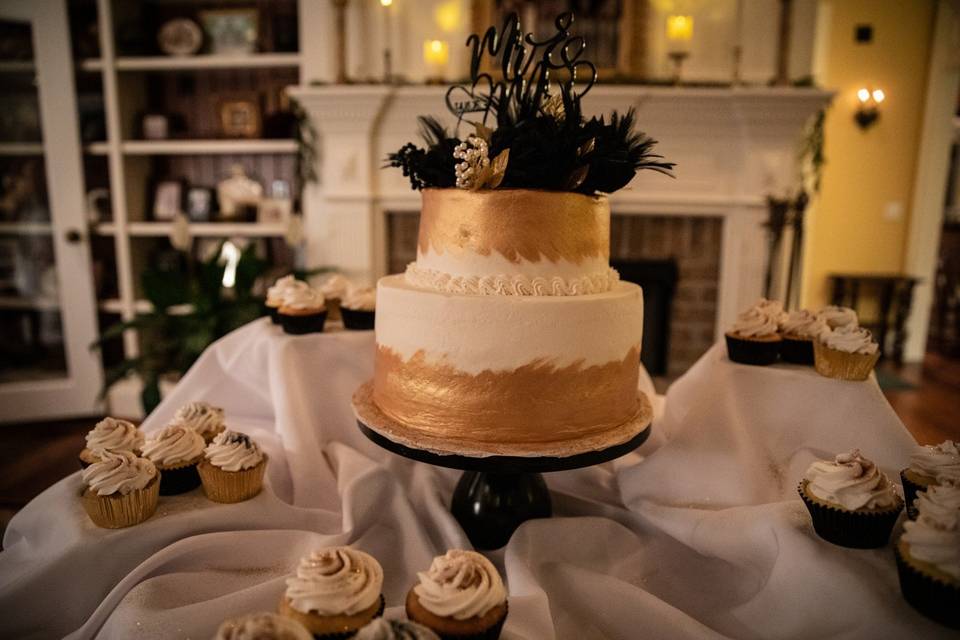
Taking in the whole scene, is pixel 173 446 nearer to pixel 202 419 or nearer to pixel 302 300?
pixel 202 419

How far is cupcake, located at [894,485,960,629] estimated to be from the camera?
2.97ft

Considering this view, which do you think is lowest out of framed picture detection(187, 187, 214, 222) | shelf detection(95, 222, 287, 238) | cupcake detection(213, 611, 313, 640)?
cupcake detection(213, 611, 313, 640)

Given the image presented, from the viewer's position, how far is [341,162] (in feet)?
11.8

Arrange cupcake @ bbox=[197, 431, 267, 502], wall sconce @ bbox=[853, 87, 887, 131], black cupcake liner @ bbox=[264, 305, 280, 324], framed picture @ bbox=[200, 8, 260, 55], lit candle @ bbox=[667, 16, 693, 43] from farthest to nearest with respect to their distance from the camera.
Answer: wall sconce @ bbox=[853, 87, 887, 131] < framed picture @ bbox=[200, 8, 260, 55] < lit candle @ bbox=[667, 16, 693, 43] < black cupcake liner @ bbox=[264, 305, 280, 324] < cupcake @ bbox=[197, 431, 267, 502]

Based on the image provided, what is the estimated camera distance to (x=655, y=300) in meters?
3.71

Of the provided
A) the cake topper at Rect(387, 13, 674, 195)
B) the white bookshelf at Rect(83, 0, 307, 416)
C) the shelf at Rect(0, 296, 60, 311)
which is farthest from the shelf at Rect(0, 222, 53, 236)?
the cake topper at Rect(387, 13, 674, 195)

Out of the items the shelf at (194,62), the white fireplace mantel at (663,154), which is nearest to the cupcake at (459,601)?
the white fireplace mantel at (663,154)

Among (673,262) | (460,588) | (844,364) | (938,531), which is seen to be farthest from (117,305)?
(938,531)

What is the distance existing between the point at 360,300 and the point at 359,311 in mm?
38

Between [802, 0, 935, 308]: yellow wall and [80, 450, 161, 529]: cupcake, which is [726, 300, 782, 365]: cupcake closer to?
[80, 450, 161, 529]: cupcake

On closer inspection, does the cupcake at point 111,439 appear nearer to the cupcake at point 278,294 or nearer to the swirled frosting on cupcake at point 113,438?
the swirled frosting on cupcake at point 113,438

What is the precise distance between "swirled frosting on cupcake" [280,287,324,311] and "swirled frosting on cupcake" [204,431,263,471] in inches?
20.6

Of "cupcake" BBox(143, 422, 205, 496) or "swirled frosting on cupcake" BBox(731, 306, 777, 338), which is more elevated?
"swirled frosting on cupcake" BBox(731, 306, 777, 338)

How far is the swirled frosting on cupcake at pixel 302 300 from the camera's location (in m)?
1.79
